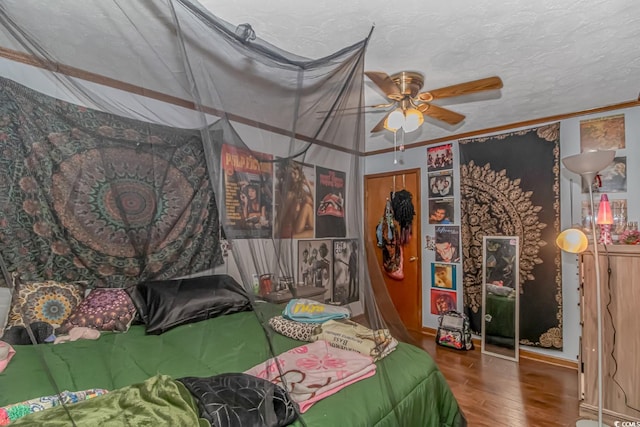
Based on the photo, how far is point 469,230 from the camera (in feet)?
11.6

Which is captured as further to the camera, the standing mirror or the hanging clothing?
the hanging clothing

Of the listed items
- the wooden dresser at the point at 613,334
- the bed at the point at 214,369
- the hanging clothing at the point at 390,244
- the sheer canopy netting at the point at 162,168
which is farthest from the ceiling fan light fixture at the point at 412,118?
the hanging clothing at the point at 390,244

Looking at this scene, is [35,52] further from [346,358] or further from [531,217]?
[531,217]

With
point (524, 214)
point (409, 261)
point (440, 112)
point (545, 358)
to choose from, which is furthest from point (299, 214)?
point (545, 358)

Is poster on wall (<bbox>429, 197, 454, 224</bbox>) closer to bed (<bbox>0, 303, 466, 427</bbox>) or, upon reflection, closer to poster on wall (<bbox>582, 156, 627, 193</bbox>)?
poster on wall (<bbox>582, 156, 627, 193</bbox>)

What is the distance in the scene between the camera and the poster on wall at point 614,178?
2.77 meters

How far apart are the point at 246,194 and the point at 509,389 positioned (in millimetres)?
2733

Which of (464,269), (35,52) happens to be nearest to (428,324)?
(464,269)

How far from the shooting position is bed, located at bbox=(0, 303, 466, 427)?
121 cm

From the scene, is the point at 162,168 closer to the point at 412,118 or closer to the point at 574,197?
the point at 412,118

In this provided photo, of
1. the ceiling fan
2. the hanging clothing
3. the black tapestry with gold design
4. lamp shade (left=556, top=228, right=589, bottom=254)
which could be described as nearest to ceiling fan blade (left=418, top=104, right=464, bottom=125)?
the ceiling fan

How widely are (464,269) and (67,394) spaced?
3.48 metres

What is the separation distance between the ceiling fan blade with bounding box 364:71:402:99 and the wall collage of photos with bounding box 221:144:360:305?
67 centimetres

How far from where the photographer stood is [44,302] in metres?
1.21
